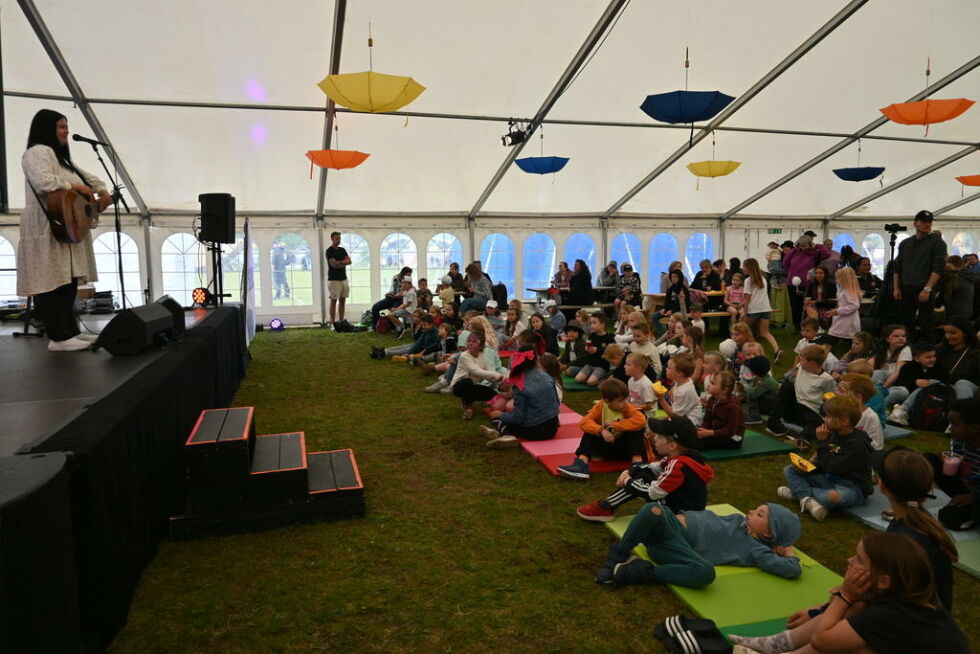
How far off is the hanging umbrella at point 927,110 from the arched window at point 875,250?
33.9 feet

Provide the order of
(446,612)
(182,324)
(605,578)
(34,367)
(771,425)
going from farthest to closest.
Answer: (771,425)
(182,324)
(34,367)
(605,578)
(446,612)

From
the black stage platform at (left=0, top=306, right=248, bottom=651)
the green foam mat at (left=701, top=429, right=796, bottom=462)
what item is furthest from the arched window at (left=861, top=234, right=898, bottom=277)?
the black stage platform at (left=0, top=306, right=248, bottom=651)

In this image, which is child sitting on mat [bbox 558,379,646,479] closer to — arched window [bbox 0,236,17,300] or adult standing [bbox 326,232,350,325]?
adult standing [bbox 326,232,350,325]

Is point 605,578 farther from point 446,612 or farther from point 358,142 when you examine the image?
point 358,142

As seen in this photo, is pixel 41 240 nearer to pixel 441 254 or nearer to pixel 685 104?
pixel 685 104

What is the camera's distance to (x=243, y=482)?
11.5 feet

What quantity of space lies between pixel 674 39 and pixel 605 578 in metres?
8.12

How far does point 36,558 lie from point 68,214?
3.33 meters

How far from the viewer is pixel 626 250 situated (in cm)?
1587

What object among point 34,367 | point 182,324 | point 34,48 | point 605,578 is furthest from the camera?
point 34,48

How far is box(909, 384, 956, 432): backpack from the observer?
18.2 feet

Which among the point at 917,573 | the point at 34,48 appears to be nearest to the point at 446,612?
the point at 917,573

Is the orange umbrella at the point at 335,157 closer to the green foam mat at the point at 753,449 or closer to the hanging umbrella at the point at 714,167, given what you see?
the hanging umbrella at the point at 714,167

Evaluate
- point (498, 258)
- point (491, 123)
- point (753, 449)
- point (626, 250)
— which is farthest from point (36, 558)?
point (626, 250)
